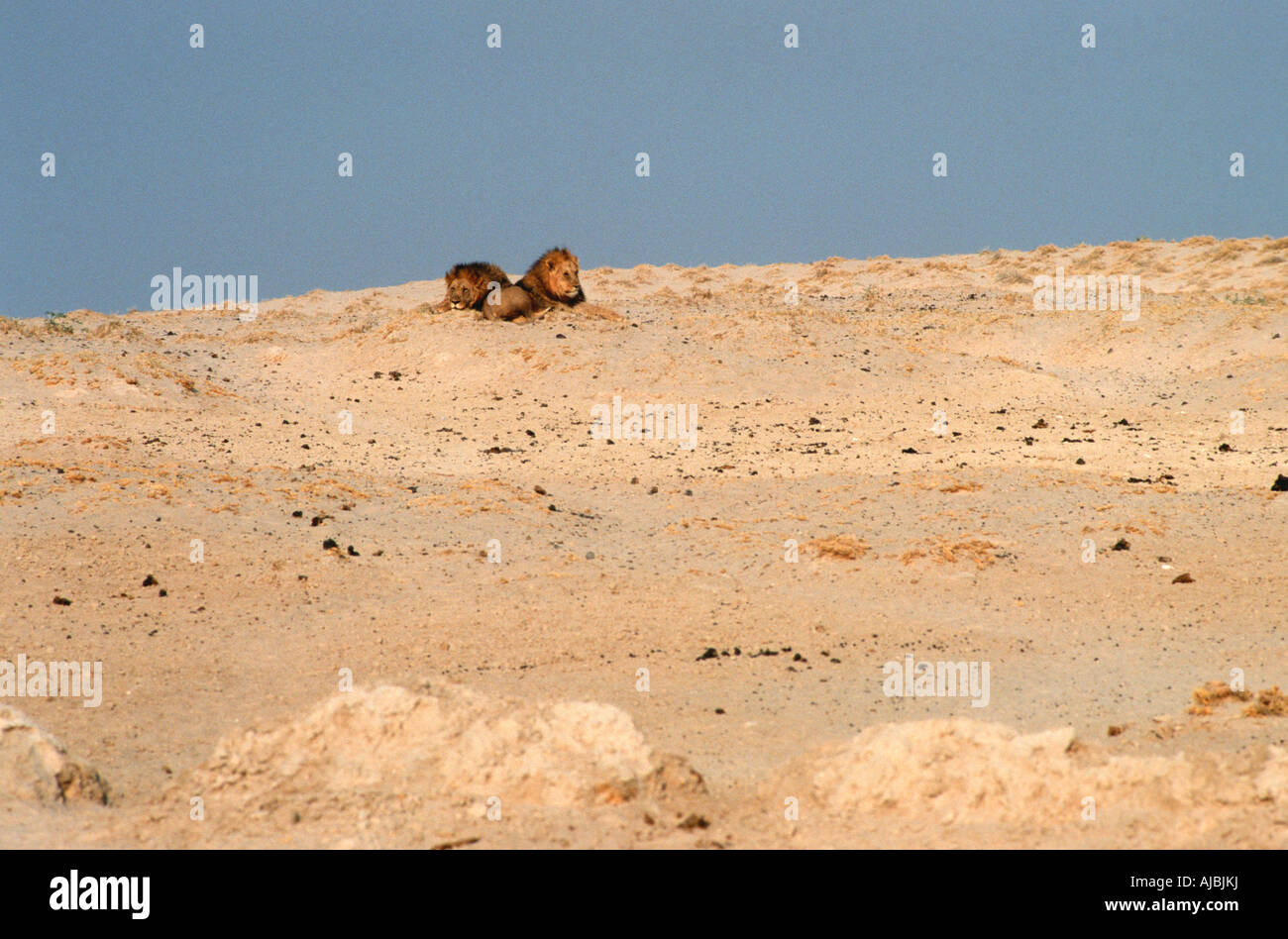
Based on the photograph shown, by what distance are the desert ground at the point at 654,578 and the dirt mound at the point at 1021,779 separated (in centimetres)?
2

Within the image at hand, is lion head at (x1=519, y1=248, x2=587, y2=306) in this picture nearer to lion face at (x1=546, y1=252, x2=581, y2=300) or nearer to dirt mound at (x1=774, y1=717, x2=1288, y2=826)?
lion face at (x1=546, y1=252, x2=581, y2=300)

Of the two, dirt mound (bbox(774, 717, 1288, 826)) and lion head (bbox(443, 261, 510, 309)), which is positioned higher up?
lion head (bbox(443, 261, 510, 309))

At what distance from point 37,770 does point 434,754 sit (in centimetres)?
194

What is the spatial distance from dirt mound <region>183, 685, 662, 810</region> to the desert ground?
2 cm

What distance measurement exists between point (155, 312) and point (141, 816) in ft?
93.5

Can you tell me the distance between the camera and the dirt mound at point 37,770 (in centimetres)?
554

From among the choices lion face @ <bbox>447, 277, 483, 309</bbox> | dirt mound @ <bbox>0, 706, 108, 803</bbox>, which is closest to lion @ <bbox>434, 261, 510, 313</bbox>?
lion face @ <bbox>447, 277, 483, 309</bbox>

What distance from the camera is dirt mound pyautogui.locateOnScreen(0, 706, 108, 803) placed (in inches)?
218

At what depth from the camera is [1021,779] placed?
510cm

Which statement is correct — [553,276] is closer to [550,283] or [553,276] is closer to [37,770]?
[550,283]

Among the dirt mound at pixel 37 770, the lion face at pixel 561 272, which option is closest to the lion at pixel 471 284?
the lion face at pixel 561 272

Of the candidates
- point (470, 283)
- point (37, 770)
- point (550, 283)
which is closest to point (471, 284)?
point (470, 283)

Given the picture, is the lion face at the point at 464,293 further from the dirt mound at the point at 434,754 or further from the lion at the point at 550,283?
the dirt mound at the point at 434,754

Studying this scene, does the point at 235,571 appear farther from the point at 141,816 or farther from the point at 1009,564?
the point at 1009,564
